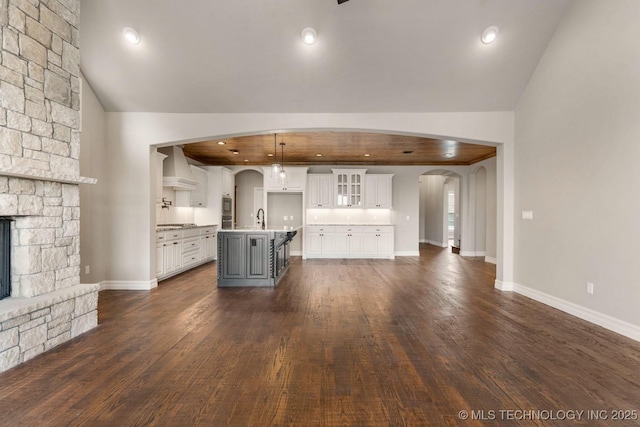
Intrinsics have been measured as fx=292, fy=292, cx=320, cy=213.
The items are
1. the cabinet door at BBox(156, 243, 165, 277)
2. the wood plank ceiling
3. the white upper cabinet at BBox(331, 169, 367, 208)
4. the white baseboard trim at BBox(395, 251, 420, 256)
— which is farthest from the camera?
the white baseboard trim at BBox(395, 251, 420, 256)

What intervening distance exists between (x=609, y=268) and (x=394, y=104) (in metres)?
A: 3.23

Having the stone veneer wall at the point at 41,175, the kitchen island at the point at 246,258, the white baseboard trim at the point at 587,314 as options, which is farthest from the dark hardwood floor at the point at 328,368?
the kitchen island at the point at 246,258

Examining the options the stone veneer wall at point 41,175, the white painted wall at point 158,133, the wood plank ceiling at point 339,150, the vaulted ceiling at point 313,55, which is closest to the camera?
the stone veneer wall at point 41,175

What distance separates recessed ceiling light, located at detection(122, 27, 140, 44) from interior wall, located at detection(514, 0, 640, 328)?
203 inches

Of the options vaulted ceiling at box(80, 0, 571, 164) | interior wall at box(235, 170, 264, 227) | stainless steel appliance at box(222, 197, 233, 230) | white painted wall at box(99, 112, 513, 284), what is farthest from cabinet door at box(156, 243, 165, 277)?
interior wall at box(235, 170, 264, 227)

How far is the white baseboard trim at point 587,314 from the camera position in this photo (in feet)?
9.34

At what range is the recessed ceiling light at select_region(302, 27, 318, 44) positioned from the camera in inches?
138

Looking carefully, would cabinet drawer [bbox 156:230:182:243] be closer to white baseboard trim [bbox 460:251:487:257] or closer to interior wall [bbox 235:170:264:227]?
interior wall [bbox 235:170:264:227]

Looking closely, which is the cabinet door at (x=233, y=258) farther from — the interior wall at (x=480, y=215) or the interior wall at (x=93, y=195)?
the interior wall at (x=480, y=215)

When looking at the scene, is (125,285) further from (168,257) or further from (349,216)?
(349,216)

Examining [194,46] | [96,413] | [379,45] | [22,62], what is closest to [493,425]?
[96,413]

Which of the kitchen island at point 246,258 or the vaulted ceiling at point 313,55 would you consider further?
the kitchen island at point 246,258

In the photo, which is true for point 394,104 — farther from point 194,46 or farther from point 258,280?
point 258,280

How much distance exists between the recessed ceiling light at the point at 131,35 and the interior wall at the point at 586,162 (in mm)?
5168
